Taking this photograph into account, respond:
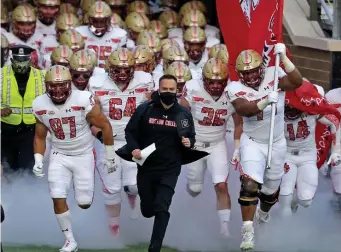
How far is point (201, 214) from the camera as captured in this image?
1424 centimetres

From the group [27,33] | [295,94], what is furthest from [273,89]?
[27,33]

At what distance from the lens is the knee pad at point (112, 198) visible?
1391 cm

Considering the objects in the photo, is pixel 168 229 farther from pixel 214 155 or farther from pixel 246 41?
pixel 246 41

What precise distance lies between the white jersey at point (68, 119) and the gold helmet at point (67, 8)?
511 cm

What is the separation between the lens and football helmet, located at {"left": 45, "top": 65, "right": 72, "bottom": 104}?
13117 millimetres

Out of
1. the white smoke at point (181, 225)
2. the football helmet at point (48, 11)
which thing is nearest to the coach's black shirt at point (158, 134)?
the white smoke at point (181, 225)

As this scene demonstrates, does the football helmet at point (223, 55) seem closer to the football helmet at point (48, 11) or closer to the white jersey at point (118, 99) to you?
the white jersey at point (118, 99)

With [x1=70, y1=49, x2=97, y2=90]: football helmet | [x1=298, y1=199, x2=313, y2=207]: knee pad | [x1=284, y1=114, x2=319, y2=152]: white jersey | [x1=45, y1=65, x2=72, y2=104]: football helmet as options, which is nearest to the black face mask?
[x1=45, y1=65, x2=72, y2=104]: football helmet

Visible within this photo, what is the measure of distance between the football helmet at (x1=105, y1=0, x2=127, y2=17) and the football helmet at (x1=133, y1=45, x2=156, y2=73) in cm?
346

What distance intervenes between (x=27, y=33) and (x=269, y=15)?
4.70 metres

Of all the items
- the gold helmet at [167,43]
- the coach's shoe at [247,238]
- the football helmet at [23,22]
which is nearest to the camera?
the coach's shoe at [247,238]

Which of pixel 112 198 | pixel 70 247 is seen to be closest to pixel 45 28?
pixel 112 198

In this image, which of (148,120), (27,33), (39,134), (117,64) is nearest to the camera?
(148,120)

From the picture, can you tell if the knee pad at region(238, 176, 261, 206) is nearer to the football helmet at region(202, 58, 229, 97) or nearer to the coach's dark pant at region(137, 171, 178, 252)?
the coach's dark pant at region(137, 171, 178, 252)
